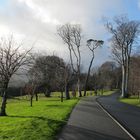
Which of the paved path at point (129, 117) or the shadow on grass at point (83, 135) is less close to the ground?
the paved path at point (129, 117)

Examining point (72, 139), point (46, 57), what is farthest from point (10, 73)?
point (46, 57)

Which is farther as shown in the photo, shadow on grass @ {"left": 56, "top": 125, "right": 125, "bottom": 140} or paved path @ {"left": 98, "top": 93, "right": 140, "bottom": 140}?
paved path @ {"left": 98, "top": 93, "right": 140, "bottom": 140}

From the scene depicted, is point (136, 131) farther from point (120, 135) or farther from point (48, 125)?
point (48, 125)

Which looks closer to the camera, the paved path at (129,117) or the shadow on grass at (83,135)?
the shadow on grass at (83,135)

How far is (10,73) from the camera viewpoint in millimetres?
25766

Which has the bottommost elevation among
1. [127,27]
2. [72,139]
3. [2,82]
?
[72,139]

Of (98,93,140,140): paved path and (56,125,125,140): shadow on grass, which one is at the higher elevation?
(98,93,140,140): paved path

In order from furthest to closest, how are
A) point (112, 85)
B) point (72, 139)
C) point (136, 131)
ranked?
point (112, 85), point (136, 131), point (72, 139)

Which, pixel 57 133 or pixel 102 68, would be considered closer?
pixel 57 133

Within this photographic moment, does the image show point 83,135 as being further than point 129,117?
No

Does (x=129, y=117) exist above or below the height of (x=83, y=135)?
above

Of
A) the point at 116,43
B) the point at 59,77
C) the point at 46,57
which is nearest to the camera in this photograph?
the point at 59,77

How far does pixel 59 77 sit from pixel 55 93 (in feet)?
91.8

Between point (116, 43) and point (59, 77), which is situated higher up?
point (116, 43)
